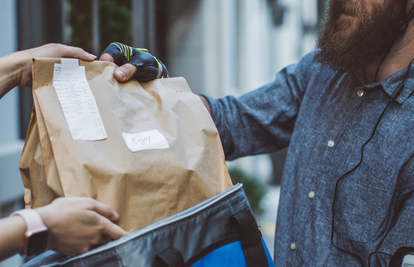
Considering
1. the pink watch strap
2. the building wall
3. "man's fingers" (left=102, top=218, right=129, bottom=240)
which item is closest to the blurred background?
the building wall

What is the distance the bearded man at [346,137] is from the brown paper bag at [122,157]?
104 mm

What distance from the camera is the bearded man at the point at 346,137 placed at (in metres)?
0.89

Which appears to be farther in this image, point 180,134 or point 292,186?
point 292,186

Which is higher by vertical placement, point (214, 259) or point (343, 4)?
point (343, 4)

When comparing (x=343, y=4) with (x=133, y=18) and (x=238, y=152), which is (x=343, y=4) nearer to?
(x=238, y=152)

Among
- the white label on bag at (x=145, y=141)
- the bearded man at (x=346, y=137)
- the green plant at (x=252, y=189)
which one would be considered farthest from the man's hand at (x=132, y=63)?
the green plant at (x=252, y=189)

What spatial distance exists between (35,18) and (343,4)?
225 centimetres

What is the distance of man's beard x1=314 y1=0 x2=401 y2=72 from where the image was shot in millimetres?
994

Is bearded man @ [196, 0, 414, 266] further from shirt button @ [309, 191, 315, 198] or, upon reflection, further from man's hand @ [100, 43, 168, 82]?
man's hand @ [100, 43, 168, 82]

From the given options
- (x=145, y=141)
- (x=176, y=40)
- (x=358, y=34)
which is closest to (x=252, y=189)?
(x=176, y=40)

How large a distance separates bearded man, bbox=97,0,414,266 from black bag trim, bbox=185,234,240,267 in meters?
0.35

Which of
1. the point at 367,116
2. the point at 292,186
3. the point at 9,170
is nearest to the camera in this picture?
the point at 367,116

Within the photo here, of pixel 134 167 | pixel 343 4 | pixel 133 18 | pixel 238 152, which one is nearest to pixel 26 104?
pixel 133 18

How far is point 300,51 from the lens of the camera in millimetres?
10641
